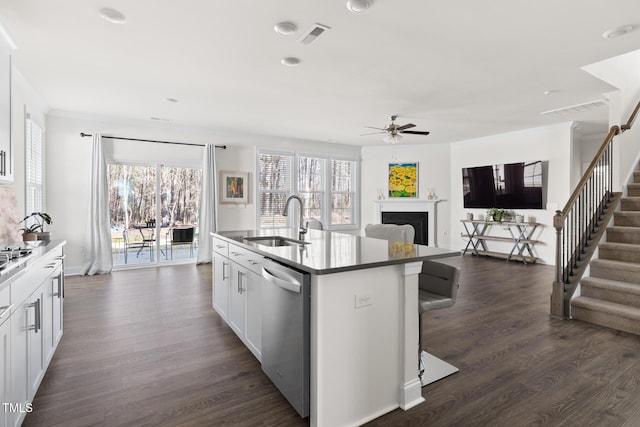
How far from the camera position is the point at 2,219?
130 inches

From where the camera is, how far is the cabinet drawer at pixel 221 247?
318 centimetres

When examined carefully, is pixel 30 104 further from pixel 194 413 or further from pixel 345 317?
pixel 345 317

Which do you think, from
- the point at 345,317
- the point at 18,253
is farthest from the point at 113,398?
the point at 345,317

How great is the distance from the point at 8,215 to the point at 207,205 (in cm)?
322

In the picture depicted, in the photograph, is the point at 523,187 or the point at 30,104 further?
the point at 523,187

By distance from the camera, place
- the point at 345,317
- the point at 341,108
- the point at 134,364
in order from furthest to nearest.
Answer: the point at 341,108 → the point at 134,364 → the point at 345,317

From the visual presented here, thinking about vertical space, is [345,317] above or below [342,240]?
below

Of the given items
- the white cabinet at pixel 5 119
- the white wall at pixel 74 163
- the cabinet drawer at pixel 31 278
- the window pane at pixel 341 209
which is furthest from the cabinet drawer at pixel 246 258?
the window pane at pixel 341 209

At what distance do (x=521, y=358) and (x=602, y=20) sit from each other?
2798mm

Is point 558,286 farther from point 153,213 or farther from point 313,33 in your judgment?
point 153,213

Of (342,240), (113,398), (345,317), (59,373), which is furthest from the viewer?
(342,240)

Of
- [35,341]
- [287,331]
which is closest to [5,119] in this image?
[35,341]

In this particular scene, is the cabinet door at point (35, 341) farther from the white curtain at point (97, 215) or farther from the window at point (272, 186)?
the window at point (272, 186)

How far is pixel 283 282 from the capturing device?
196 cm
